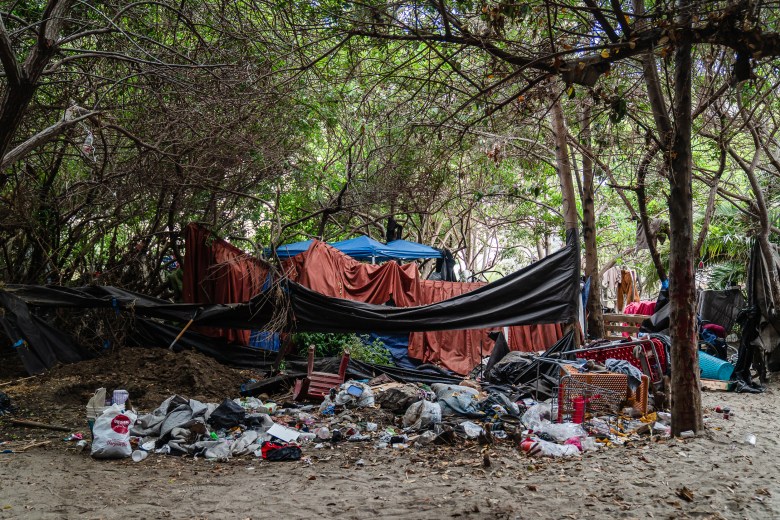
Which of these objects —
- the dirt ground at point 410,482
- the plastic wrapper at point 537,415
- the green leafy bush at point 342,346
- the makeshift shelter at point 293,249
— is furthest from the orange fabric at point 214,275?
the plastic wrapper at point 537,415

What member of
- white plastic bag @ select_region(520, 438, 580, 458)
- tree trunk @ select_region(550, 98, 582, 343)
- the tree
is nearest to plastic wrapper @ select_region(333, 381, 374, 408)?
white plastic bag @ select_region(520, 438, 580, 458)

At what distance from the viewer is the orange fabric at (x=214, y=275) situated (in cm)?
848

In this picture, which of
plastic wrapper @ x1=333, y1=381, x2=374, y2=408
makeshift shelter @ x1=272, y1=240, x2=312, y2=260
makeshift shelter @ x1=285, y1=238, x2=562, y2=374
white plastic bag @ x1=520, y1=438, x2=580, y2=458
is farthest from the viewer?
makeshift shelter @ x1=272, y1=240, x2=312, y2=260

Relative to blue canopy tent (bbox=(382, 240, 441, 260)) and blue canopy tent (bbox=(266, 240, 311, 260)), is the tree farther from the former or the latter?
blue canopy tent (bbox=(382, 240, 441, 260))

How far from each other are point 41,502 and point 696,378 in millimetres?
4756

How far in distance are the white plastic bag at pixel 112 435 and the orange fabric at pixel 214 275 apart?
344cm

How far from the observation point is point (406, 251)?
465 inches

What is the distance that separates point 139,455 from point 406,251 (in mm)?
7519

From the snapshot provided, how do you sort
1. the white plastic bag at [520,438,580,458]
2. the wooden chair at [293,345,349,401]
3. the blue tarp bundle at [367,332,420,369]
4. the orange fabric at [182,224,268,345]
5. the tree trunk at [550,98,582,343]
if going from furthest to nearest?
the blue tarp bundle at [367,332,420,369]
the tree trunk at [550,98,582,343]
the orange fabric at [182,224,268,345]
the wooden chair at [293,345,349,401]
the white plastic bag at [520,438,580,458]

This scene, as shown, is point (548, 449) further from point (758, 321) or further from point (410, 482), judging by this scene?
point (758, 321)

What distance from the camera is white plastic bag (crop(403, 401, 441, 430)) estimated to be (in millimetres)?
5664

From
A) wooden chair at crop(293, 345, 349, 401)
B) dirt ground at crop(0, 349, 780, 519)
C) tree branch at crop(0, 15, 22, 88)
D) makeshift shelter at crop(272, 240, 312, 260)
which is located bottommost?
dirt ground at crop(0, 349, 780, 519)

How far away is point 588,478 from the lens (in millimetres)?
4305

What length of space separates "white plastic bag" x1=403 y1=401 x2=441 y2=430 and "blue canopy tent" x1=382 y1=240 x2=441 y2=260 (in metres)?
5.73
